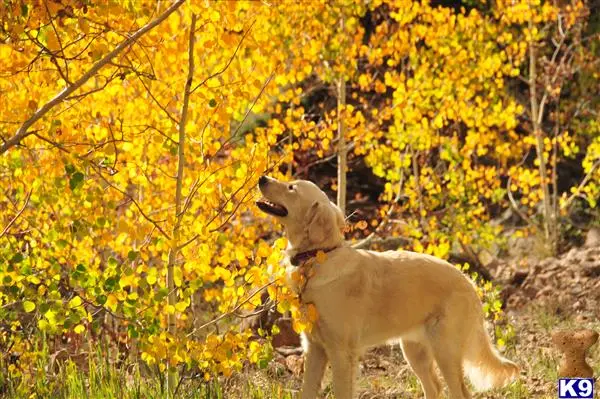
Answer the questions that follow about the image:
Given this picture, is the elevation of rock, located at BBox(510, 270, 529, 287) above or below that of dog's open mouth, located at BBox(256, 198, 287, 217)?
below

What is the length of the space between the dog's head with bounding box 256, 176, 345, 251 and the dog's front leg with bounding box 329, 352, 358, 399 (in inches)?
26.8

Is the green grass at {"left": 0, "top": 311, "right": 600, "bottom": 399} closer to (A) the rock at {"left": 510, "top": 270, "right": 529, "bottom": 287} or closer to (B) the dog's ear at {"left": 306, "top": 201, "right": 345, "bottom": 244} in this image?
(B) the dog's ear at {"left": 306, "top": 201, "right": 345, "bottom": 244}

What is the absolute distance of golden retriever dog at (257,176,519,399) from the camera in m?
5.77

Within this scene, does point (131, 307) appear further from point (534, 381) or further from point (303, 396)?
point (534, 381)

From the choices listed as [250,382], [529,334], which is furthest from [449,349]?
[529,334]

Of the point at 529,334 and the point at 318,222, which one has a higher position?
the point at 318,222

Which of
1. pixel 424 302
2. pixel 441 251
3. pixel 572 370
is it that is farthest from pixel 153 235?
pixel 441 251

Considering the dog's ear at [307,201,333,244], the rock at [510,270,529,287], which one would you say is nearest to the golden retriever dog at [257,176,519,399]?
the dog's ear at [307,201,333,244]

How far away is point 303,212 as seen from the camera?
5.82 metres

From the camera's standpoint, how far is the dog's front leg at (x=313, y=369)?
5.88m

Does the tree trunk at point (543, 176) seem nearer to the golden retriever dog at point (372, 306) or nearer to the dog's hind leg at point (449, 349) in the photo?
the golden retriever dog at point (372, 306)

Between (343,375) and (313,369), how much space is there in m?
0.26

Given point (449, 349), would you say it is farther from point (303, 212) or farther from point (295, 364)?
point (295, 364)

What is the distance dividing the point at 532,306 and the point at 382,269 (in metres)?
A: 4.50
